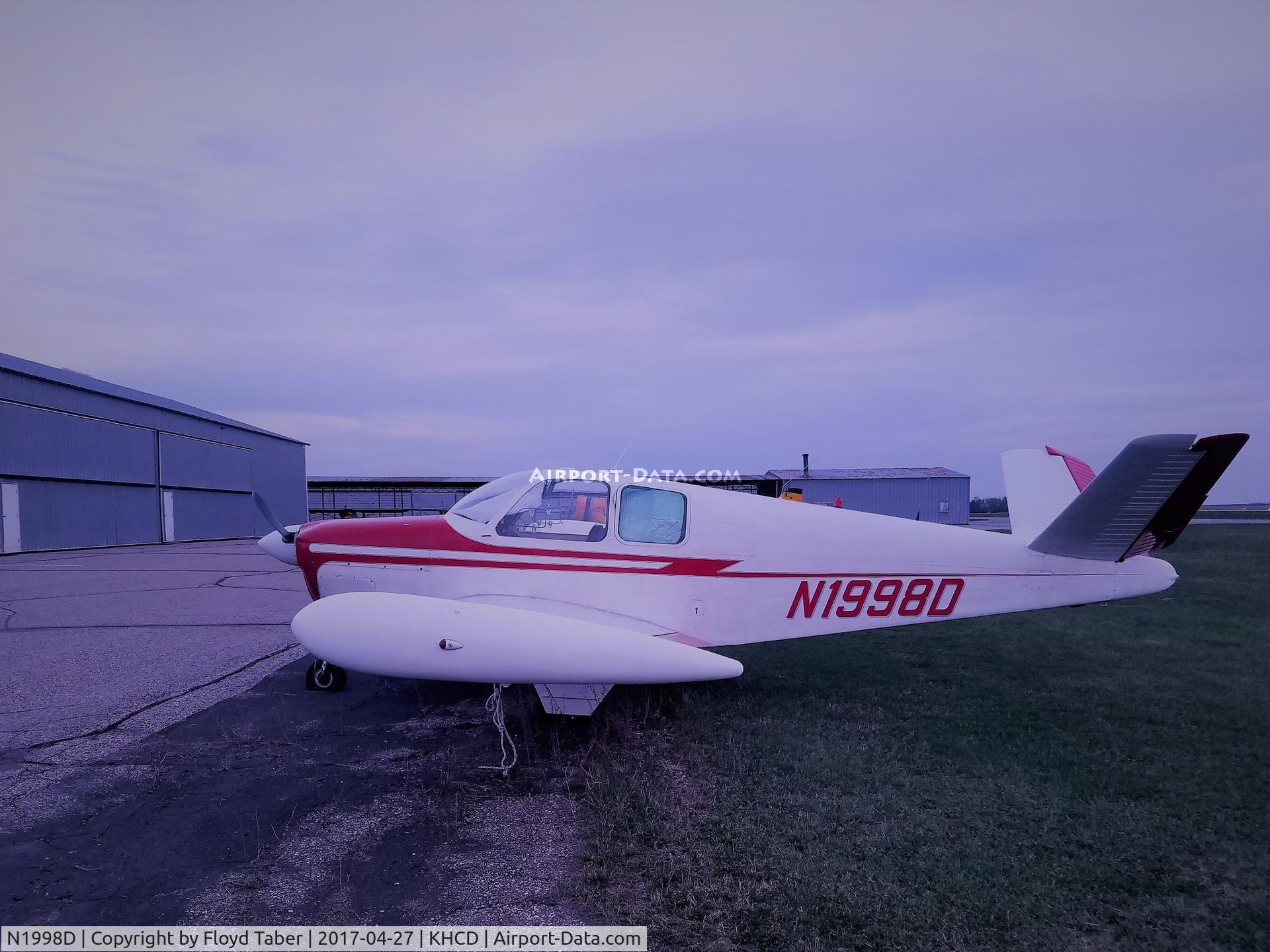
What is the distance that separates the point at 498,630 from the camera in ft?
13.5

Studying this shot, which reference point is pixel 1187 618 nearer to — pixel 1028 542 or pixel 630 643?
pixel 1028 542

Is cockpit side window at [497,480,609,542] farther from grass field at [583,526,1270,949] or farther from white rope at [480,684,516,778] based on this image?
grass field at [583,526,1270,949]

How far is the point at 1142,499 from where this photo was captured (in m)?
4.68

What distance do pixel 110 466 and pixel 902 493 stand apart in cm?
3673

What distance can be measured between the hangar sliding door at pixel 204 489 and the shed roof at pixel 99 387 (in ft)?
3.64

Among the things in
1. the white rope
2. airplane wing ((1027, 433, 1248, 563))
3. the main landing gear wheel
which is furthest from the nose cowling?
airplane wing ((1027, 433, 1248, 563))

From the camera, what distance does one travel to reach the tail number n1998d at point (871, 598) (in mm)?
5113

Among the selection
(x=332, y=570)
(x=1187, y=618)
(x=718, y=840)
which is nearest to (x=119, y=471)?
(x=332, y=570)

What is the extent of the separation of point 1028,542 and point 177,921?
6128mm

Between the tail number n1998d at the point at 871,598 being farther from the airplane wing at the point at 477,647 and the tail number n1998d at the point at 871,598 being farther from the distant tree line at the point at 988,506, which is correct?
the distant tree line at the point at 988,506

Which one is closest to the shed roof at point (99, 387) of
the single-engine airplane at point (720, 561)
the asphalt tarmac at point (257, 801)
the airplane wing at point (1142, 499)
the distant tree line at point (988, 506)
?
the asphalt tarmac at point (257, 801)

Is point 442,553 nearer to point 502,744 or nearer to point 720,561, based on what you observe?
point 502,744

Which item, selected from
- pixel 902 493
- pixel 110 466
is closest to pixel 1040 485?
pixel 110 466

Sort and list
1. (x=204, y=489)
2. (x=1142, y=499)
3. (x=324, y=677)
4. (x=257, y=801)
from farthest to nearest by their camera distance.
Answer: (x=204, y=489) → (x=324, y=677) → (x=1142, y=499) → (x=257, y=801)
